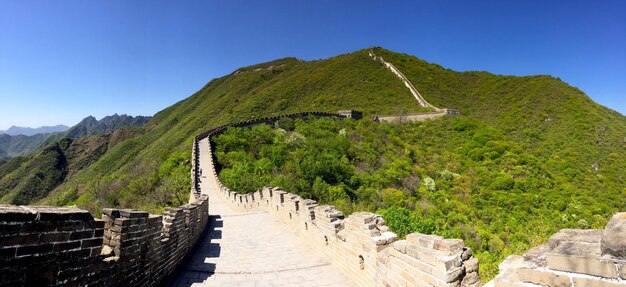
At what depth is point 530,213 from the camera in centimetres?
2366

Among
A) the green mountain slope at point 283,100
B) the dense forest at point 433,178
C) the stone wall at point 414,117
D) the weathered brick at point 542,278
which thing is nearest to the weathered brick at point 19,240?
the weathered brick at point 542,278

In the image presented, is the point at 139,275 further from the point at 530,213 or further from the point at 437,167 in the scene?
the point at 437,167

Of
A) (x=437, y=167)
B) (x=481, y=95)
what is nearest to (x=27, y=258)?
(x=437, y=167)

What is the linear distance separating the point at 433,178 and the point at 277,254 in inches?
983

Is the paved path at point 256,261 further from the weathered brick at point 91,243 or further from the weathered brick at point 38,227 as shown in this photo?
the weathered brick at point 38,227

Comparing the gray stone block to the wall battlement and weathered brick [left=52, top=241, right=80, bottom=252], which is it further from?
weathered brick [left=52, top=241, right=80, bottom=252]

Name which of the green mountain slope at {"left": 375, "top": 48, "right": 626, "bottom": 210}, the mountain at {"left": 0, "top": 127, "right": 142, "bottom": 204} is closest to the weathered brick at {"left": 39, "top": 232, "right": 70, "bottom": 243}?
the green mountain slope at {"left": 375, "top": 48, "right": 626, "bottom": 210}

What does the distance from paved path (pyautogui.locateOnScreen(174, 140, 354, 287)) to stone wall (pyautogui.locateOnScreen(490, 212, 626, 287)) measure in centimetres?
430

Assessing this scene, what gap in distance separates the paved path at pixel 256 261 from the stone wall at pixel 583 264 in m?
4.30

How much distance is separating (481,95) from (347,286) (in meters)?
63.1

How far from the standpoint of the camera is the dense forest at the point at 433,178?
18.8m

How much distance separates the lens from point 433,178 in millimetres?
29828

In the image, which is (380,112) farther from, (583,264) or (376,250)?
(583,264)

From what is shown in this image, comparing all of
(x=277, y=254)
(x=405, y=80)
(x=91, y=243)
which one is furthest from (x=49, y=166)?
(x=91, y=243)
